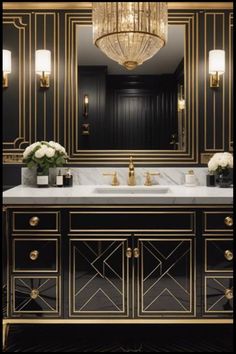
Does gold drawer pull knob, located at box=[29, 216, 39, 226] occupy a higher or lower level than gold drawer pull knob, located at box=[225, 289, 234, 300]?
higher

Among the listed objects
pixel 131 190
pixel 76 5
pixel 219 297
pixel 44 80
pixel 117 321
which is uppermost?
pixel 76 5

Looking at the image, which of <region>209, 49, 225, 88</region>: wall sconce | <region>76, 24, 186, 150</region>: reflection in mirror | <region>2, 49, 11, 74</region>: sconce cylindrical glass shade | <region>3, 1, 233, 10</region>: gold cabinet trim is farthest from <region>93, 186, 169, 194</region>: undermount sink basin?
<region>3, 1, 233, 10</region>: gold cabinet trim

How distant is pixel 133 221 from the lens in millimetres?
1836

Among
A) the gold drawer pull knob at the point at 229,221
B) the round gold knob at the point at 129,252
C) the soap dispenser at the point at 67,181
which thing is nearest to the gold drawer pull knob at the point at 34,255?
the round gold knob at the point at 129,252

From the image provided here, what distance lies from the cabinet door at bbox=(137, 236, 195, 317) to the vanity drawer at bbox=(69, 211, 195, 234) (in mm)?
56

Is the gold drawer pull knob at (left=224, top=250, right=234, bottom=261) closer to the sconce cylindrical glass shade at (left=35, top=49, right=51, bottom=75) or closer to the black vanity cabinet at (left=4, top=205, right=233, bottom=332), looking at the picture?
the black vanity cabinet at (left=4, top=205, right=233, bottom=332)

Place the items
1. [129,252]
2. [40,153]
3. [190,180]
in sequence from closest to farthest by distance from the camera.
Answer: [129,252] < [40,153] < [190,180]

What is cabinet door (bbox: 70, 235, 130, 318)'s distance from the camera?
1.84 m

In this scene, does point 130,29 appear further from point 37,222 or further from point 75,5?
point 37,222

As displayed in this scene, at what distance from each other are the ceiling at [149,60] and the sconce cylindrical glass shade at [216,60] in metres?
0.18

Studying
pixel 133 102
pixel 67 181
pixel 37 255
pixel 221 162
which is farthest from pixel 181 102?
pixel 37 255

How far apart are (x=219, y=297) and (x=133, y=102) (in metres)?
1.18

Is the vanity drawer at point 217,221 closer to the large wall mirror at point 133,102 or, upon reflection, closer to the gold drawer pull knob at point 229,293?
the gold drawer pull knob at point 229,293

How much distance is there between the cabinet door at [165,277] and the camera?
1841mm
